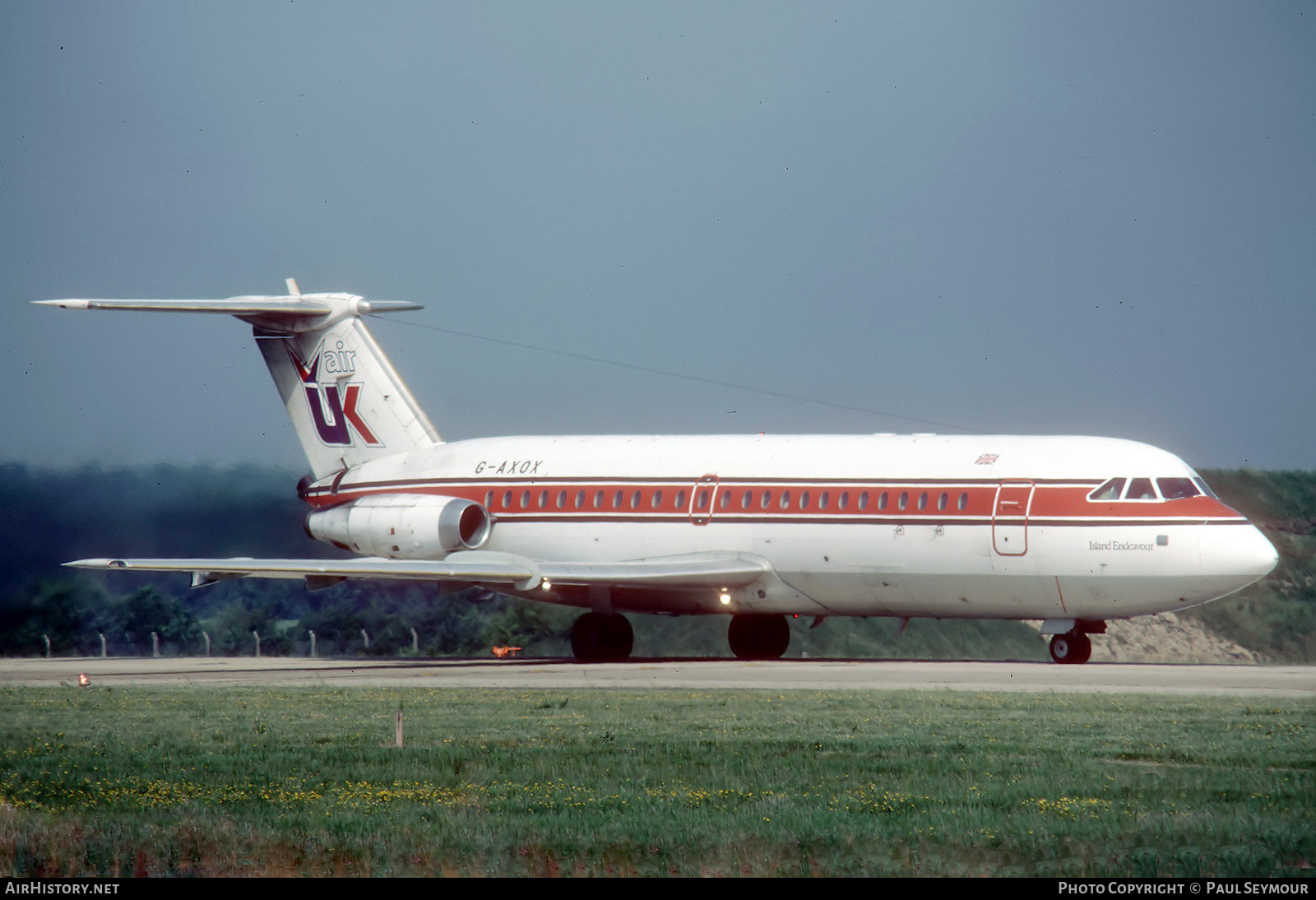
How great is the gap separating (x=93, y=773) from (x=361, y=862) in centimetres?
467

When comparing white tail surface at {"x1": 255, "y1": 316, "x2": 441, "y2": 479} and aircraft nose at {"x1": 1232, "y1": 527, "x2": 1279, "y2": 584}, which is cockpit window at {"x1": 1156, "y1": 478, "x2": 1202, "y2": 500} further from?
A: white tail surface at {"x1": 255, "y1": 316, "x2": 441, "y2": 479}

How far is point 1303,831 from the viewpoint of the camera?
1061cm

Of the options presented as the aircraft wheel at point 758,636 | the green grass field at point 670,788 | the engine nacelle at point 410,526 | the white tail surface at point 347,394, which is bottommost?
the aircraft wheel at point 758,636

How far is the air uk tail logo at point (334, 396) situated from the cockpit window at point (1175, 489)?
1776cm

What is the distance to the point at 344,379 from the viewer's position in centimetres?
3700

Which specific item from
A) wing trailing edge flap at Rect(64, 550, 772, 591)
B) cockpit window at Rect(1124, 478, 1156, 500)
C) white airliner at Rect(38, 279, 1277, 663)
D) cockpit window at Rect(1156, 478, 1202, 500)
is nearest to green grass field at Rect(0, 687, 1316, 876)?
white airliner at Rect(38, 279, 1277, 663)

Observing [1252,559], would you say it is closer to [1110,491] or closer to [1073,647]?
[1110,491]

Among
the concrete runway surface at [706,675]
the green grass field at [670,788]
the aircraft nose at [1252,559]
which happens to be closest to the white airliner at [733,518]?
the aircraft nose at [1252,559]

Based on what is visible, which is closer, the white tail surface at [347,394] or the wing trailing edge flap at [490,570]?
the wing trailing edge flap at [490,570]

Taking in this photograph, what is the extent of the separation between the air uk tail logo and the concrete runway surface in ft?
18.9

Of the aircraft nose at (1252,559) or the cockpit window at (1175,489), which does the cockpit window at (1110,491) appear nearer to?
the cockpit window at (1175,489)

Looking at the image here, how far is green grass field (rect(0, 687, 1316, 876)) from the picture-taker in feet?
33.9

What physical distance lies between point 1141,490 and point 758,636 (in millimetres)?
9279

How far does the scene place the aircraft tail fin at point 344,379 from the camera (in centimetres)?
3681
